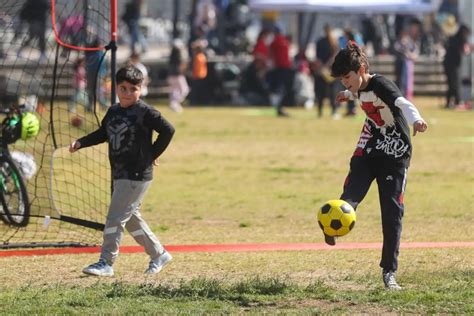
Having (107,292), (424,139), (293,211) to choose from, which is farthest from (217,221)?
(424,139)

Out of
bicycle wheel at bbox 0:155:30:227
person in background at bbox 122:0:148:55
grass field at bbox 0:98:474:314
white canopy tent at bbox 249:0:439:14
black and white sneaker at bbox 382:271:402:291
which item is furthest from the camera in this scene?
person in background at bbox 122:0:148:55

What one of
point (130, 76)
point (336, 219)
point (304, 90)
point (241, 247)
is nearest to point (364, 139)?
point (336, 219)

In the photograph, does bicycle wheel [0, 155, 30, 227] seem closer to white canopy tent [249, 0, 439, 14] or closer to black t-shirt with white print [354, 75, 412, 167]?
black t-shirt with white print [354, 75, 412, 167]

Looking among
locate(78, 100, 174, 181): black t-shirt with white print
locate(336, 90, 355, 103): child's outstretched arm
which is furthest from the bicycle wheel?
locate(336, 90, 355, 103): child's outstretched arm

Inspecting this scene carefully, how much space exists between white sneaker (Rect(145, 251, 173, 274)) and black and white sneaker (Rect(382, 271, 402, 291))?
5.98 ft

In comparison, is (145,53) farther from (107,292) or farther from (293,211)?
(107,292)

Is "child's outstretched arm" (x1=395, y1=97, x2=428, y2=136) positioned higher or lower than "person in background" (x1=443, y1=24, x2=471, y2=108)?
higher

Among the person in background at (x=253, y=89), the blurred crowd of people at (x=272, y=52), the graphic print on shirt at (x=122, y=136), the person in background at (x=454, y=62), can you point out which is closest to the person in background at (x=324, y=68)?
the blurred crowd of people at (x=272, y=52)

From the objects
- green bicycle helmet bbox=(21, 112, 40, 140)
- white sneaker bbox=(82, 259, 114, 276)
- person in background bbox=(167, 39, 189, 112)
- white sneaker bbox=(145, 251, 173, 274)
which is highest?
green bicycle helmet bbox=(21, 112, 40, 140)

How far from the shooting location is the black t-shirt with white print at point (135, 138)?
876 centimetres

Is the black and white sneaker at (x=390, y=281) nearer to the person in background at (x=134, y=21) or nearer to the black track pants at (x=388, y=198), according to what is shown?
the black track pants at (x=388, y=198)

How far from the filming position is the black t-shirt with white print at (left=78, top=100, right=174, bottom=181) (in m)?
8.76

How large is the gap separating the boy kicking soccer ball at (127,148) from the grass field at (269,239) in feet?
1.21

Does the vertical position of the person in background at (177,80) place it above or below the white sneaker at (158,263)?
below
